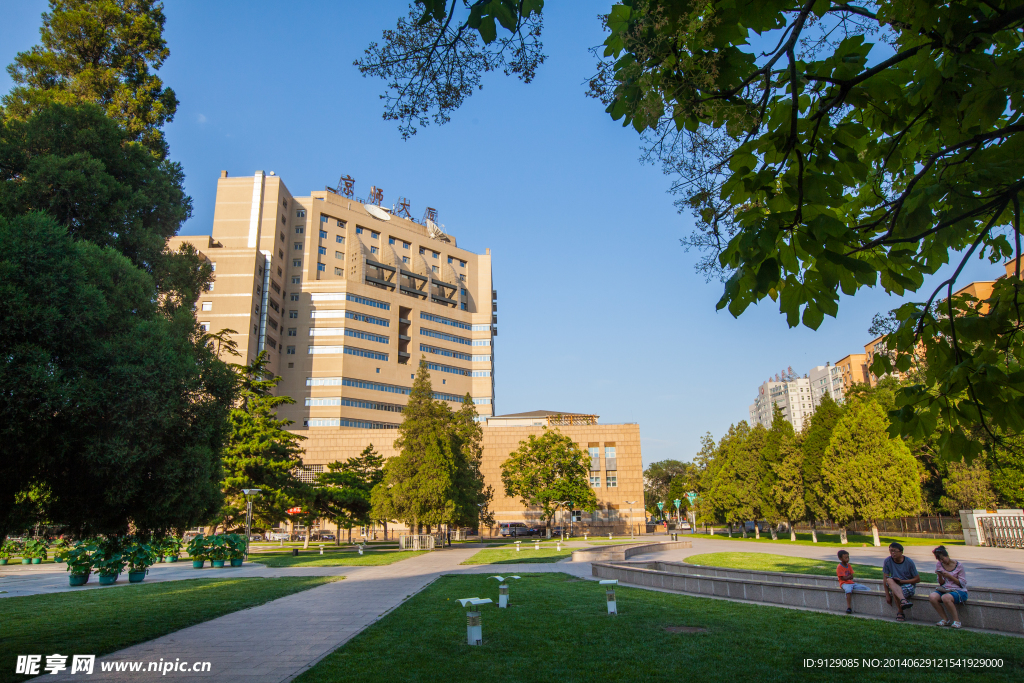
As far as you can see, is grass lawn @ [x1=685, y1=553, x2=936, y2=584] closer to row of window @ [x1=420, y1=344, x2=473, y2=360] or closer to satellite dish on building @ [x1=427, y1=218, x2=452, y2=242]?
row of window @ [x1=420, y1=344, x2=473, y2=360]

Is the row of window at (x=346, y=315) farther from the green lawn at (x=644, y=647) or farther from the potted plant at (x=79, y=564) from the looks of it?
the green lawn at (x=644, y=647)

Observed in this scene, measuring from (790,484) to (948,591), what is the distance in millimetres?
36946

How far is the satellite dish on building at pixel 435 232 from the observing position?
332ft

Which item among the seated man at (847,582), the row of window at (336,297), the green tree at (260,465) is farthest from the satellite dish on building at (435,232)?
the seated man at (847,582)

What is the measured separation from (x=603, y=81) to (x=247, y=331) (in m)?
73.4

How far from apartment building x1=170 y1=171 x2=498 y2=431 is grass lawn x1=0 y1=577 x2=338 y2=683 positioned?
5541 centimetres

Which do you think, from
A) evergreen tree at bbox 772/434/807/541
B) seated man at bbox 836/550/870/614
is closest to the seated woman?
seated man at bbox 836/550/870/614

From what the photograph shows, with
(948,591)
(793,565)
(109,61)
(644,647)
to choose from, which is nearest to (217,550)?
(109,61)

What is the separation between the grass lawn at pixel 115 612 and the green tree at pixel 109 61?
28.5 feet

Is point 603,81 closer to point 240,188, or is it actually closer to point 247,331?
point 247,331

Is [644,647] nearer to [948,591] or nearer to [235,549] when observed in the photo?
[948,591]

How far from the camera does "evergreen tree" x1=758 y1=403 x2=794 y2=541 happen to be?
43.9 metres

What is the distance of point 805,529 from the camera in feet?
201

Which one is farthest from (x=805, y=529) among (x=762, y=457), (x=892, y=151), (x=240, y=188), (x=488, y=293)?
(x=240, y=188)
